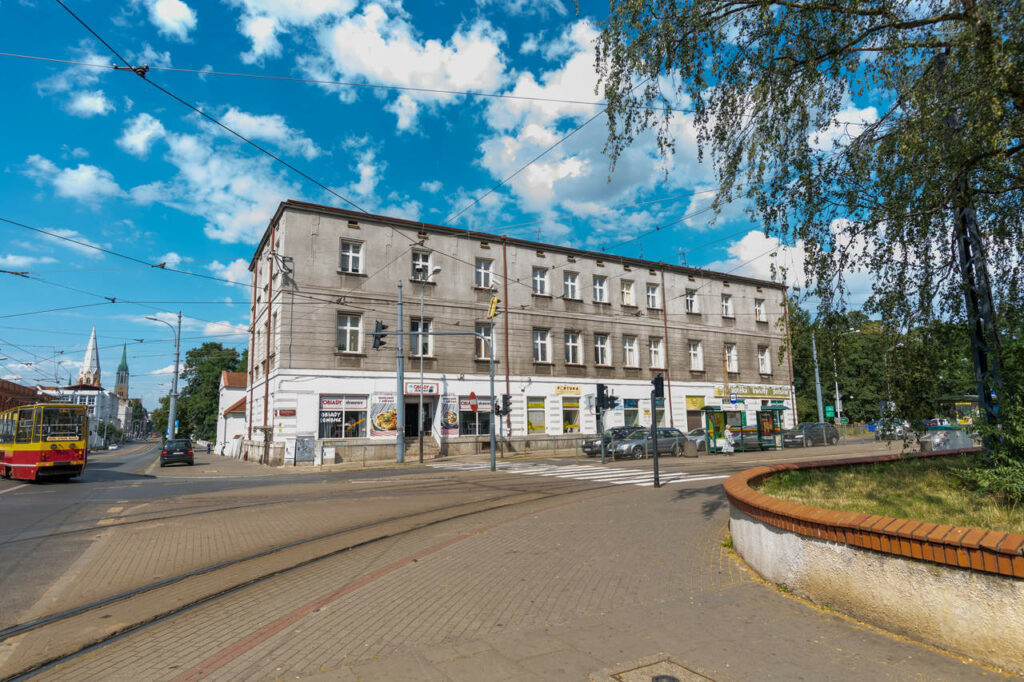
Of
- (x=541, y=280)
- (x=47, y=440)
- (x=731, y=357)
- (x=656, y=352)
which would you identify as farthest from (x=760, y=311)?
(x=47, y=440)

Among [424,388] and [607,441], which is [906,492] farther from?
[424,388]

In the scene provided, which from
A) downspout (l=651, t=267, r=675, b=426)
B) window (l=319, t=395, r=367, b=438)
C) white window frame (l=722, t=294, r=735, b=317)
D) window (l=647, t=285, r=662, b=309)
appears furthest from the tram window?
white window frame (l=722, t=294, r=735, b=317)

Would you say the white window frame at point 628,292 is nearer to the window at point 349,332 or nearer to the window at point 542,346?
the window at point 542,346

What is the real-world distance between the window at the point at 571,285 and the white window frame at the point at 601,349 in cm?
292

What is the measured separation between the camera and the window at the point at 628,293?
129 ft

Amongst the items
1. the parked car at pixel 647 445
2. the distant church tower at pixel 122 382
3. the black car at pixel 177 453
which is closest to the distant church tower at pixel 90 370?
the distant church tower at pixel 122 382

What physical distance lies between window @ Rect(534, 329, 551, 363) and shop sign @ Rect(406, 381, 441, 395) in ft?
21.9

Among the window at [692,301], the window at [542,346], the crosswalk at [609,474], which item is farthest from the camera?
the window at [692,301]

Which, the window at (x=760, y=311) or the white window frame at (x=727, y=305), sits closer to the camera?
the white window frame at (x=727, y=305)

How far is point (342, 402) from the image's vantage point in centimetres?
2881

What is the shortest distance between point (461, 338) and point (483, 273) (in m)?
4.23

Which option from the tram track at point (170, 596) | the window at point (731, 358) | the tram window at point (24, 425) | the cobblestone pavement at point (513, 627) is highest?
the window at point (731, 358)

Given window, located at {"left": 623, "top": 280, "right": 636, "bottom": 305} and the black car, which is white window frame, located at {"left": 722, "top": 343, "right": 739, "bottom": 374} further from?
the black car

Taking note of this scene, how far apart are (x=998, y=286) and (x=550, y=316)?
29067mm
